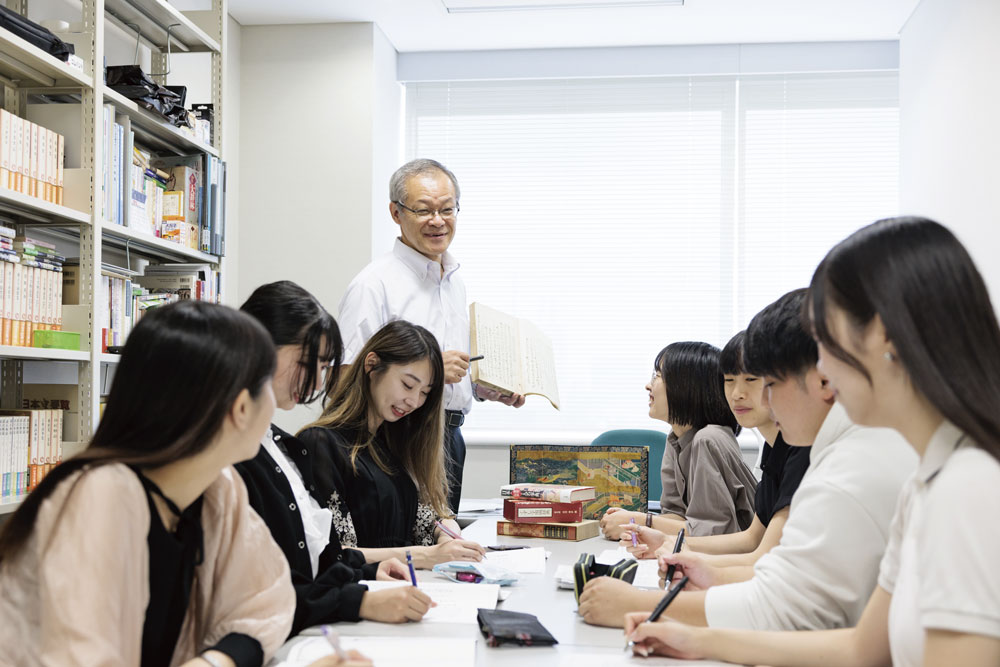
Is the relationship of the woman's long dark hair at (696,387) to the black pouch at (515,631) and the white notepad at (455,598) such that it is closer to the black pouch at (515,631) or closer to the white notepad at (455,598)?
the white notepad at (455,598)

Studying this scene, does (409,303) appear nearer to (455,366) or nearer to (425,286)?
(425,286)

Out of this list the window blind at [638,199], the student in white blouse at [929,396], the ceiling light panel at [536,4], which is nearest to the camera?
the student in white blouse at [929,396]

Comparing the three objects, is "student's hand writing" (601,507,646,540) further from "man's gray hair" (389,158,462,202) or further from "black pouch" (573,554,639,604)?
"man's gray hair" (389,158,462,202)

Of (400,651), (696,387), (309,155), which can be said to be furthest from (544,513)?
(309,155)

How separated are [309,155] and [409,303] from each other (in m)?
1.82

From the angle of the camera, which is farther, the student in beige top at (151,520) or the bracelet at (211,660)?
the bracelet at (211,660)

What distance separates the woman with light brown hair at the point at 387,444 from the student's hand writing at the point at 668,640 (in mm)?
875

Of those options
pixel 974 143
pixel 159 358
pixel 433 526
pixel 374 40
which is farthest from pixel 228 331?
pixel 374 40

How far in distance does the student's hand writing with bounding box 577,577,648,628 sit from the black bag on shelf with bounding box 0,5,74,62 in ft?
6.97

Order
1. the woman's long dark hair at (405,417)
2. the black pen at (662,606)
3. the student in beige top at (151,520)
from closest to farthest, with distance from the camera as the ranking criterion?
1. the student in beige top at (151,520)
2. the black pen at (662,606)
3. the woman's long dark hair at (405,417)

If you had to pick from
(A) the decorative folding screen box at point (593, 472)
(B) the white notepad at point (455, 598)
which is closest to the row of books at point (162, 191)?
(A) the decorative folding screen box at point (593, 472)

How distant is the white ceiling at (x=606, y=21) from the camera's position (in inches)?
175

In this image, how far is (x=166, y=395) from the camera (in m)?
1.12

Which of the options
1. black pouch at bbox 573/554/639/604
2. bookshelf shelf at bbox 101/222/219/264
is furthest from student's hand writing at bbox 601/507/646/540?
bookshelf shelf at bbox 101/222/219/264
